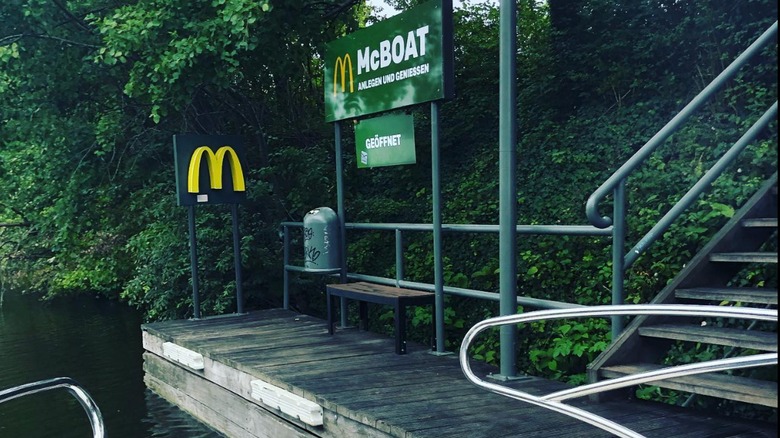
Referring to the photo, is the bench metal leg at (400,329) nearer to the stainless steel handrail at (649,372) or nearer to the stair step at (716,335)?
the stair step at (716,335)

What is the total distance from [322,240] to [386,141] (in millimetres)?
1284

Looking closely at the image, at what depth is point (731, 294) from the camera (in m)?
4.32

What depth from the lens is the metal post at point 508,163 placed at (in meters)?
5.00

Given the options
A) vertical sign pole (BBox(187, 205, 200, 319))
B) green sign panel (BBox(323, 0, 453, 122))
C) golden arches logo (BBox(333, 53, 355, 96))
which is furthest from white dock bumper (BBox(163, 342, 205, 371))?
golden arches logo (BBox(333, 53, 355, 96))

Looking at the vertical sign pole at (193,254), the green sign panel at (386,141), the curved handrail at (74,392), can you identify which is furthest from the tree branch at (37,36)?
the curved handrail at (74,392)

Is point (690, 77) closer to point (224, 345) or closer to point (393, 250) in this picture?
point (393, 250)

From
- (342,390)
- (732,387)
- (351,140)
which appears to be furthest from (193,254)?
(732,387)

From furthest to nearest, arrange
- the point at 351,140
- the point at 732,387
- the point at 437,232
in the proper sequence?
1. the point at 351,140
2. the point at 437,232
3. the point at 732,387

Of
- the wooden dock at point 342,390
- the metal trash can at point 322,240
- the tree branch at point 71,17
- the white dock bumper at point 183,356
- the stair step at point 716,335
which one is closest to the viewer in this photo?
the stair step at point 716,335

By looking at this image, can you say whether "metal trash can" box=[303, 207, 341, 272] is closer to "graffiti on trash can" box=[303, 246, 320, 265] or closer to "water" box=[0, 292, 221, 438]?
"graffiti on trash can" box=[303, 246, 320, 265]

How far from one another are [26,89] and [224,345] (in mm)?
5466

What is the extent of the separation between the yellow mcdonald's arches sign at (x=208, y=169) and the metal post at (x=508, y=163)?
13.2 ft

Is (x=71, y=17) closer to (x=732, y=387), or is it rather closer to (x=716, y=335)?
(x=716, y=335)

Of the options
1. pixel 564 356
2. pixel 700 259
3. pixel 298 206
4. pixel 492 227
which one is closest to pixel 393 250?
pixel 298 206
